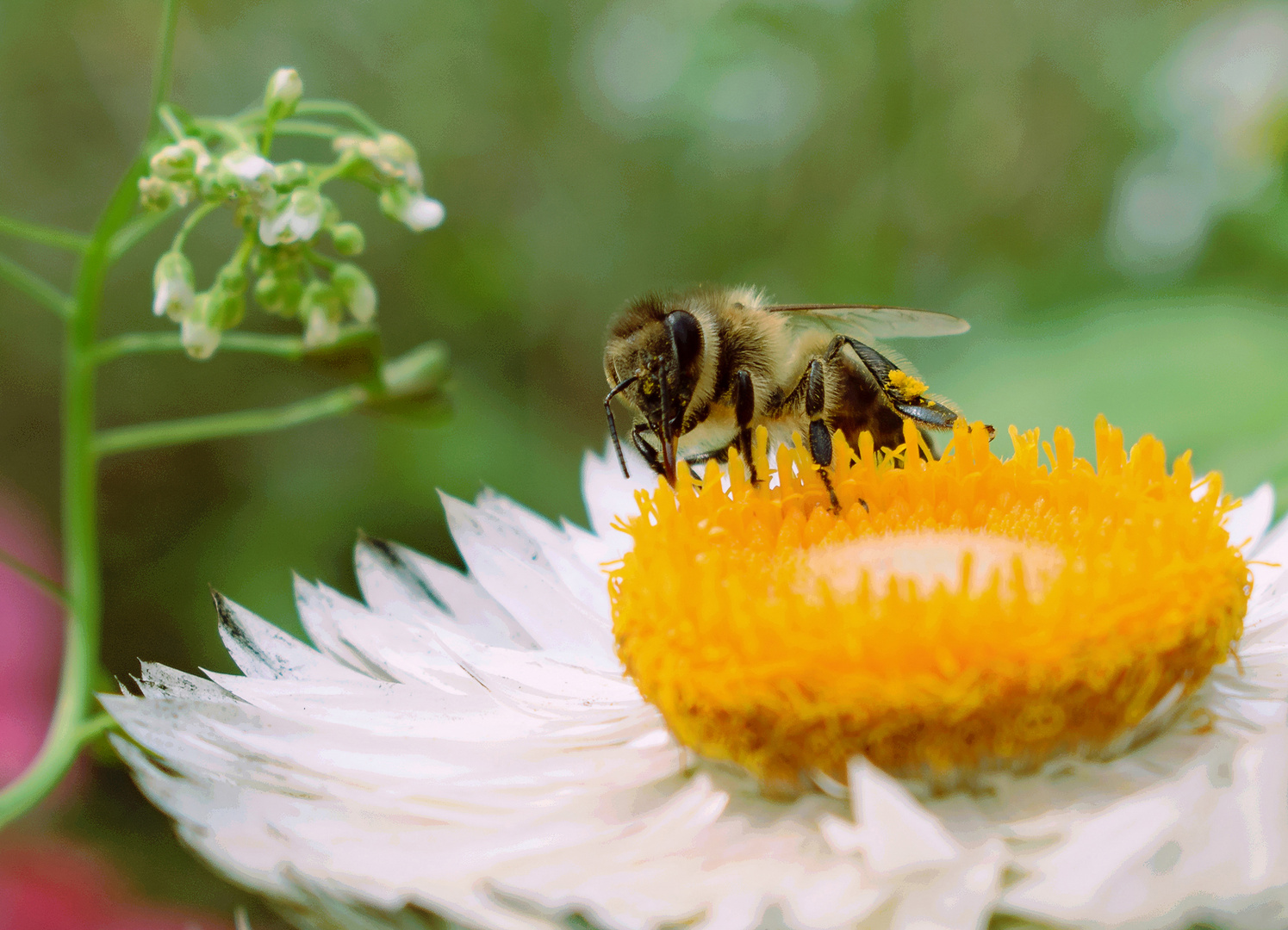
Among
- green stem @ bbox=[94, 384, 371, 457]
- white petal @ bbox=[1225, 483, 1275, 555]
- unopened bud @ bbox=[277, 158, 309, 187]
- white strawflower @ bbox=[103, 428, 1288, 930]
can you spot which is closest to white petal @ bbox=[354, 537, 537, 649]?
white strawflower @ bbox=[103, 428, 1288, 930]

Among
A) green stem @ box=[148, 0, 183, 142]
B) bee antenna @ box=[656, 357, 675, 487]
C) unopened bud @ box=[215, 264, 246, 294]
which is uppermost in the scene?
green stem @ box=[148, 0, 183, 142]

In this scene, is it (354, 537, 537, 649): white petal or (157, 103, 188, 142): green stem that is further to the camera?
(354, 537, 537, 649): white petal

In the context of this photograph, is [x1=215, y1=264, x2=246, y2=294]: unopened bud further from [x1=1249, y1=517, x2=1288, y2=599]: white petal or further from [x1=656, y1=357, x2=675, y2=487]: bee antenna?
[x1=1249, y1=517, x2=1288, y2=599]: white petal

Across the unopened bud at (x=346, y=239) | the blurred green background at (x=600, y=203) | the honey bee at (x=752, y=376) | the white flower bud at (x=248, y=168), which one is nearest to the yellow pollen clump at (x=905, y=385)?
the honey bee at (x=752, y=376)

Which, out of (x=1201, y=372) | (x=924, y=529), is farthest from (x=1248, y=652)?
(x=1201, y=372)

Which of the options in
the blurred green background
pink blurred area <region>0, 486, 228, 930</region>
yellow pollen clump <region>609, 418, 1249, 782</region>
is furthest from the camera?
the blurred green background

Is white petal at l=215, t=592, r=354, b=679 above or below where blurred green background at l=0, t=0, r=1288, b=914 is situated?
below

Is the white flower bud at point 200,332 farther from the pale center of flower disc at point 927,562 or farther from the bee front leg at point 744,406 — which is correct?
the pale center of flower disc at point 927,562
